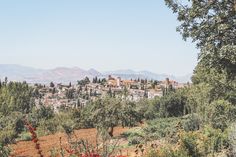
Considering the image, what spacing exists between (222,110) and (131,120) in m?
9.15

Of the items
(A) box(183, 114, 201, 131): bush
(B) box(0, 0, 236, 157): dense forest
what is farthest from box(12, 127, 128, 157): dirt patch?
(A) box(183, 114, 201, 131): bush

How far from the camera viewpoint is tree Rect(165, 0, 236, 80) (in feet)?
56.7

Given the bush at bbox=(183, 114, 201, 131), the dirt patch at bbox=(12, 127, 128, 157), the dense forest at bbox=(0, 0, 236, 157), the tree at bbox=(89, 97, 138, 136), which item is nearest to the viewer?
the dense forest at bbox=(0, 0, 236, 157)

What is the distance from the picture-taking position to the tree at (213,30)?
56.7 ft

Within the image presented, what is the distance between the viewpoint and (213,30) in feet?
59.2

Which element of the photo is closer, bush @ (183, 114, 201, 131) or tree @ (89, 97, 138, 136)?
bush @ (183, 114, 201, 131)

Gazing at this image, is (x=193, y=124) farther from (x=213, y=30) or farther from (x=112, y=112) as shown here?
(x=213, y=30)

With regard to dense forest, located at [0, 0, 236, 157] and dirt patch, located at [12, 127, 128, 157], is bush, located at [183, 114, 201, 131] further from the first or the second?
dirt patch, located at [12, 127, 128, 157]

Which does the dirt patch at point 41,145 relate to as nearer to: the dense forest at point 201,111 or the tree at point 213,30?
the dense forest at point 201,111

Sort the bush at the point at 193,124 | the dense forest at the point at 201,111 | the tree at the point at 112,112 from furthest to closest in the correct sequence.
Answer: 1. the tree at the point at 112,112
2. the bush at the point at 193,124
3. the dense forest at the point at 201,111

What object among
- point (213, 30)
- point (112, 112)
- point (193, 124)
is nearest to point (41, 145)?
point (112, 112)

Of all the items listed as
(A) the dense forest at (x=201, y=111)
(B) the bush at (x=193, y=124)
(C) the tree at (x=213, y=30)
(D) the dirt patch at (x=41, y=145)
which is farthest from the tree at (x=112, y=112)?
(C) the tree at (x=213, y=30)

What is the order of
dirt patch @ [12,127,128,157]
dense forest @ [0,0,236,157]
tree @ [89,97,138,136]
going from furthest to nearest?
tree @ [89,97,138,136] → dirt patch @ [12,127,128,157] → dense forest @ [0,0,236,157]

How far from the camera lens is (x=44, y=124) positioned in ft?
183
